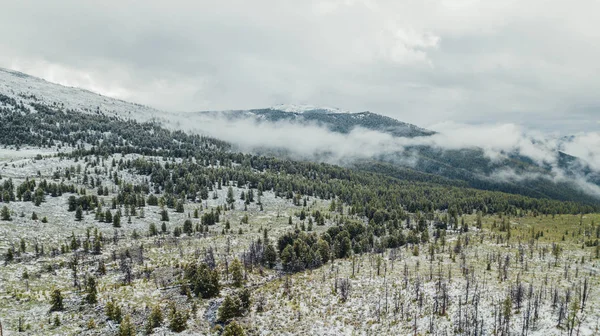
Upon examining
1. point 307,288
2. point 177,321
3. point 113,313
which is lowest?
point 307,288

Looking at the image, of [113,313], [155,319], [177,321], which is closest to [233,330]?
[177,321]

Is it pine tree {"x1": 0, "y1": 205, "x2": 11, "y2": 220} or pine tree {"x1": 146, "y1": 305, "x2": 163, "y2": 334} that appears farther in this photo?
pine tree {"x1": 0, "y1": 205, "x2": 11, "y2": 220}

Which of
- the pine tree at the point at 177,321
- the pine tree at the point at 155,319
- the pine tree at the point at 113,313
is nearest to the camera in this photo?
the pine tree at the point at 177,321

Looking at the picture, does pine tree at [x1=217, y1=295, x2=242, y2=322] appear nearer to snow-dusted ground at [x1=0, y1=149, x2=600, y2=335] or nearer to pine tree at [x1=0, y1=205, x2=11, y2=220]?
snow-dusted ground at [x1=0, y1=149, x2=600, y2=335]

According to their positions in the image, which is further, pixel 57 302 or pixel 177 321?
pixel 57 302

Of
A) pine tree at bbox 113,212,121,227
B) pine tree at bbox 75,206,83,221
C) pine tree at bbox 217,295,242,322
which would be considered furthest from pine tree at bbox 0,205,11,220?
pine tree at bbox 217,295,242,322

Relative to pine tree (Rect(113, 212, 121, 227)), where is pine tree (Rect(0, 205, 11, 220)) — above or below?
above

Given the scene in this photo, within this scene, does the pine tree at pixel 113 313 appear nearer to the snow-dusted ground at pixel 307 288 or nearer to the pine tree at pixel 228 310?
the snow-dusted ground at pixel 307 288

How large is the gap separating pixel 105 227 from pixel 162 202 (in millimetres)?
49391

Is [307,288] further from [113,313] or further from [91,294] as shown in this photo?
[91,294]

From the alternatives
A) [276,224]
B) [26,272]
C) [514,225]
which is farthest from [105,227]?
[514,225]

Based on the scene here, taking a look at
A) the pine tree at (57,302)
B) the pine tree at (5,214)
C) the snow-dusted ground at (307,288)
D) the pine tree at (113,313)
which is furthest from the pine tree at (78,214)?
the pine tree at (113,313)

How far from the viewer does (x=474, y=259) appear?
10794 cm

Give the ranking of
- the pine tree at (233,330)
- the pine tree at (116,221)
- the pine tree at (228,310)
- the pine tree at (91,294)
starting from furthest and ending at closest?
the pine tree at (116,221) < the pine tree at (91,294) < the pine tree at (228,310) < the pine tree at (233,330)
